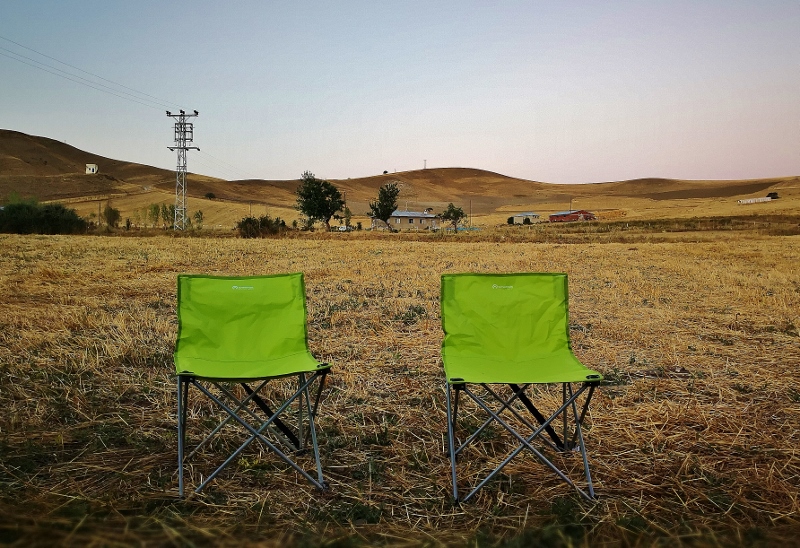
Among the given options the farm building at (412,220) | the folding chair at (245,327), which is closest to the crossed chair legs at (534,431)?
the folding chair at (245,327)

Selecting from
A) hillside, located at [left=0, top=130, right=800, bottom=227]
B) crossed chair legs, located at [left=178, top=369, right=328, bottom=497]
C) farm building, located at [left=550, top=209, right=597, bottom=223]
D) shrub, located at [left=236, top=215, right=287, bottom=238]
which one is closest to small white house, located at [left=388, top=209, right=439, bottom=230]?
hillside, located at [left=0, top=130, right=800, bottom=227]

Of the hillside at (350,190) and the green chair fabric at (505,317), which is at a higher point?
the hillside at (350,190)

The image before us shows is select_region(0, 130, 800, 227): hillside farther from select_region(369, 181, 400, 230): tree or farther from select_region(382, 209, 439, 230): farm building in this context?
select_region(369, 181, 400, 230): tree

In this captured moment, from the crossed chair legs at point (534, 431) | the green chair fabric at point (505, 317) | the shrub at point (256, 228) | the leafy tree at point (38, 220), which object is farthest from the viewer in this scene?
the leafy tree at point (38, 220)

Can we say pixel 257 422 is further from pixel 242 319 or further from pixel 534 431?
pixel 534 431

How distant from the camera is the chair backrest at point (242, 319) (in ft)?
12.3

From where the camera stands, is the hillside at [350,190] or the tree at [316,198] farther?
the hillside at [350,190]

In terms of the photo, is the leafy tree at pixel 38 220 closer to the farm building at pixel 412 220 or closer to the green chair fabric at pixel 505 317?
the green chair fabric at pixel 505 317

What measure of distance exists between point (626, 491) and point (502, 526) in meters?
0.83

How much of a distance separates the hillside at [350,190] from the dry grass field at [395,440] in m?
75.0

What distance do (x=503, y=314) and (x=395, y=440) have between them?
3.68 ft

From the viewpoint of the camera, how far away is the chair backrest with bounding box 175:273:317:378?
375 centimetres

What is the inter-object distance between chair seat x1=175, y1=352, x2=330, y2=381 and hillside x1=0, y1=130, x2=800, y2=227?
7762cm

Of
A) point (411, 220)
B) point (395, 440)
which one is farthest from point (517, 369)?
point (411, 220)
